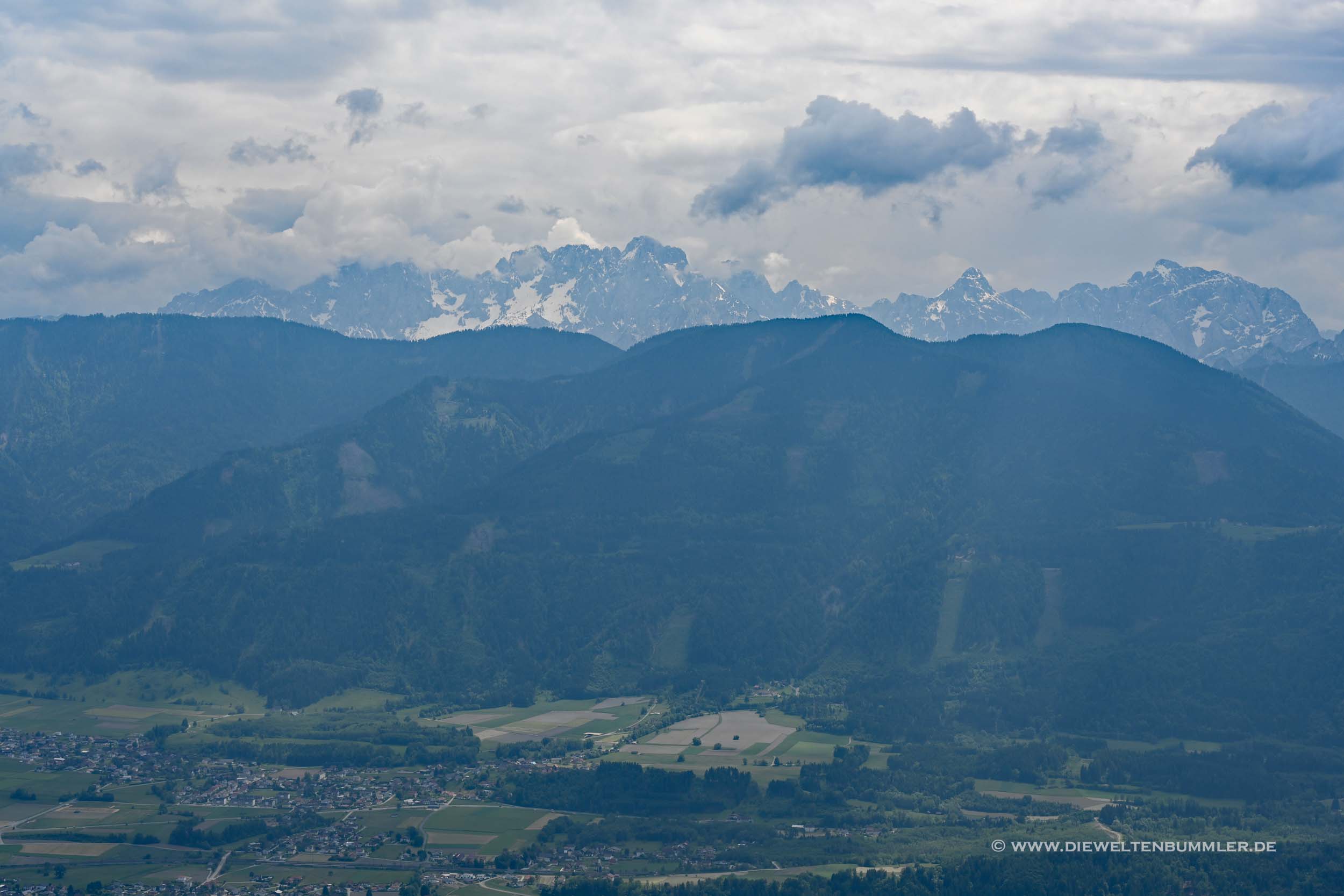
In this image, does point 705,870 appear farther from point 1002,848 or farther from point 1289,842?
Result: point 1289,842

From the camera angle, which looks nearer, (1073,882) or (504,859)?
(1073,882)

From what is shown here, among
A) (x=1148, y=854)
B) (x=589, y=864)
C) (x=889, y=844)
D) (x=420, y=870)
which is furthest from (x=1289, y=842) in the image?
(x=420, y=870)

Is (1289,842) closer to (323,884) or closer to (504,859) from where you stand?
(504,859)

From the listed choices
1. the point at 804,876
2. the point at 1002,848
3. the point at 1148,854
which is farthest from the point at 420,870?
the point at 1148,854

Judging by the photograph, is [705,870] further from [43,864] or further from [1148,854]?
[43,864]

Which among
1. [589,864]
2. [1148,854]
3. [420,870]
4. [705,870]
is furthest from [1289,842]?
[420,870]

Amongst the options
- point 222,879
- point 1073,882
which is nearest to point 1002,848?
point 1073,882

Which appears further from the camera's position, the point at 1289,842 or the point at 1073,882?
the point at 1289,842
